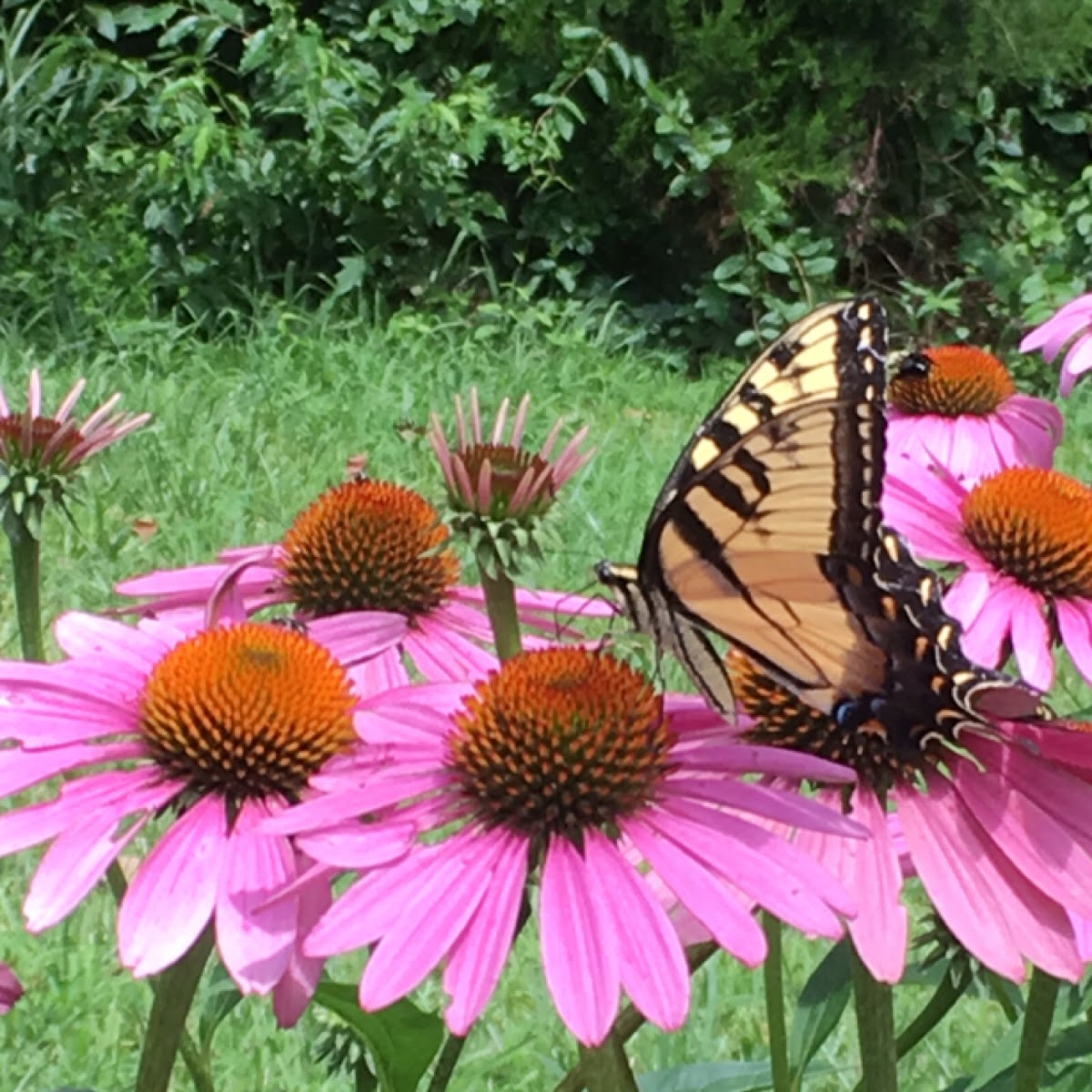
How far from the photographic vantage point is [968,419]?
54.4 inches

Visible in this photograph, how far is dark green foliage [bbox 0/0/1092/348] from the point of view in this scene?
13.4 feet

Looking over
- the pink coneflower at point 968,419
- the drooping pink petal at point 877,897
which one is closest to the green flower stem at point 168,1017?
the drooping pink petal at point 877,897

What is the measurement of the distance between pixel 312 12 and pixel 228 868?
4331 millimetres

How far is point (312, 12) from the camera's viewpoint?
461 centimetres

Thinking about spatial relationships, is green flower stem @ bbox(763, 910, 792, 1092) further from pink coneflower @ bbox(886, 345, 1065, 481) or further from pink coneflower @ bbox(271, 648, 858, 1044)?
pink coneflower @ bbox(886, 345, 1065, 481)

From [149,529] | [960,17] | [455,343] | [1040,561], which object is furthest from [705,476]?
[960,17]

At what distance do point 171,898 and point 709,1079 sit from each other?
1.21ft

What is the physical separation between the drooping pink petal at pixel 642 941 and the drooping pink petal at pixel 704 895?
0.03 ft

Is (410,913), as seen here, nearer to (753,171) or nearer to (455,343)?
(455,343)

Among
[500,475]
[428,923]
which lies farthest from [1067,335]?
[428,923]

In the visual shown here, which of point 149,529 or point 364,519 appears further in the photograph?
point 149,529

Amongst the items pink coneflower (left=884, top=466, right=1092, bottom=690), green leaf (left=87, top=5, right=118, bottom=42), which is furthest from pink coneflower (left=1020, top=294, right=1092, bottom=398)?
green leaf (left=87, top=5, right=118, bottom=42)

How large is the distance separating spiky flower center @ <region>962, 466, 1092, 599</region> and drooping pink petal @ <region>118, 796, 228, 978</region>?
20.4 inches

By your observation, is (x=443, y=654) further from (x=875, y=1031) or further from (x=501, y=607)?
(x=875, y=1031)
